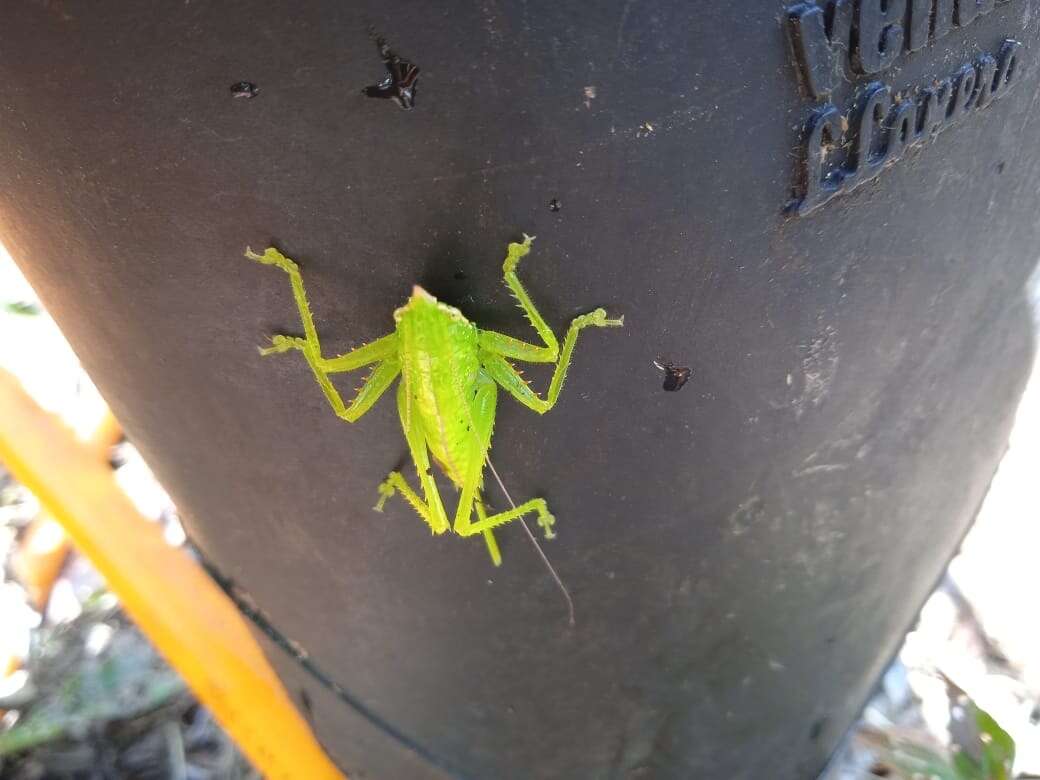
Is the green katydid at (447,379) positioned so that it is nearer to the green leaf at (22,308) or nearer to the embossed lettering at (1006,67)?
the embossed lettering at (1006,67)

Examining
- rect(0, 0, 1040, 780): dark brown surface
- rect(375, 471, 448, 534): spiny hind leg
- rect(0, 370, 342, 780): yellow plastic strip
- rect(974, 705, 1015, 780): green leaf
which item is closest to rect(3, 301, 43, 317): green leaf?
rect(0, 370, 342, 780): yellow plastic strip

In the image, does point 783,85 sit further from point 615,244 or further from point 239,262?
point 239,262

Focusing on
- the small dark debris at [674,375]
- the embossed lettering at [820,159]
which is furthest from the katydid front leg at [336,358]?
the embossed lettering at [820,159]

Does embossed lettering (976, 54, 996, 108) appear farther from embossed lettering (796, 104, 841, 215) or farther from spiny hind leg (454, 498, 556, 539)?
spiny hind leg (454, 498, 556, 539)

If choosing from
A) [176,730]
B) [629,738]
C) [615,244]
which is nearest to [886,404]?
[615,244]

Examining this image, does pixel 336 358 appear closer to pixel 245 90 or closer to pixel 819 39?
pixel 245 90

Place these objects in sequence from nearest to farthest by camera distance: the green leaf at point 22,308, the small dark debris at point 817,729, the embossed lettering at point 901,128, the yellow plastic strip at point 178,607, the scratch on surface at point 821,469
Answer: the embossed lettering at point 901,128 < the scratch on surface at point 821,469 < the small dark debris at point 817,729 < the yellow plastic strip at point 178,607 < the green leaf at point 22,308

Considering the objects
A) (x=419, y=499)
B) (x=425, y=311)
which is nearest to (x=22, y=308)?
(x=419, y=499)
